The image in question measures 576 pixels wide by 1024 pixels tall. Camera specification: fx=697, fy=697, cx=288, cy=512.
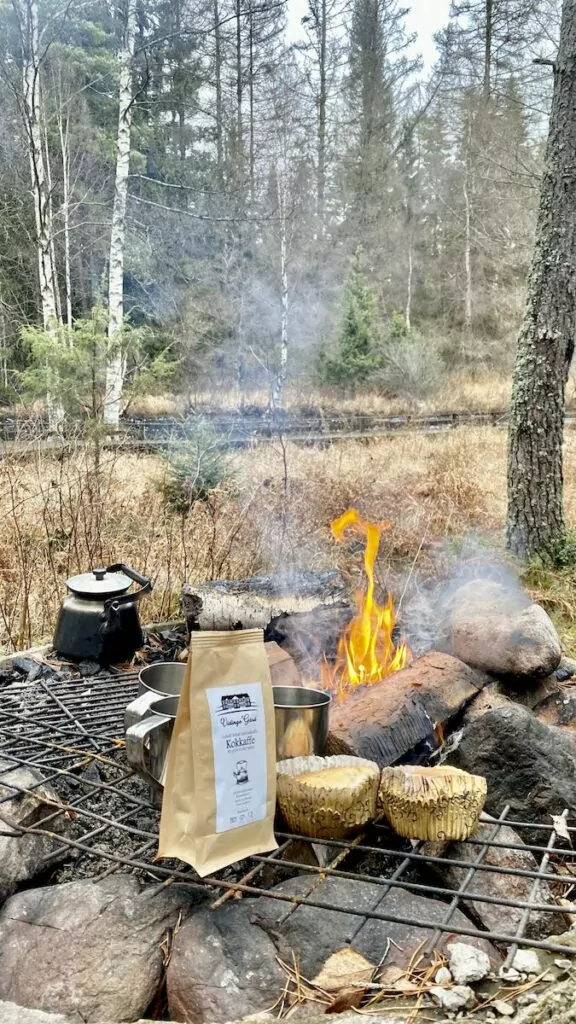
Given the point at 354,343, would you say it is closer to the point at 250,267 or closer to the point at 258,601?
the point at 250,267

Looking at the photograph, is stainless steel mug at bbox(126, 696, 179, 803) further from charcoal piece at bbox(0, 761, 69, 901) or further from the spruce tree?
the spruce tree

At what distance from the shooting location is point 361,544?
22.7ft

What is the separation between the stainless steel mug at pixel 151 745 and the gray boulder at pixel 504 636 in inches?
66.8

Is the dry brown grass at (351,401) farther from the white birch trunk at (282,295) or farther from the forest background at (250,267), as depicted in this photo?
the white birch trunk at (282,295)

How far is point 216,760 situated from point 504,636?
5.86 feet

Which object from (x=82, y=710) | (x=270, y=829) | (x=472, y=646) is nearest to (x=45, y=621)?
(x=82, y=710)

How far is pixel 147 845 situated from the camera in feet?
5.71

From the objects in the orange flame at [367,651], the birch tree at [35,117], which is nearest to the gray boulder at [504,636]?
the orange flame at [367,651]

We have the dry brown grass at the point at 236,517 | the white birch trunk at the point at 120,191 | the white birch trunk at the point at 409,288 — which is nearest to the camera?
the dry brown grass at the point at 236,517

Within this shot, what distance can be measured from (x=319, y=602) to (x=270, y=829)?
175 centimetres

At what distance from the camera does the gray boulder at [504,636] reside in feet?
9.46

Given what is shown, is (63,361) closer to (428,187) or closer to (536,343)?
(536,343)

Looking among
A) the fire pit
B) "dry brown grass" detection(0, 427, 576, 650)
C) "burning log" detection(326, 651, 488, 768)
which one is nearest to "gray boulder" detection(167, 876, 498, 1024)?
the fire pit

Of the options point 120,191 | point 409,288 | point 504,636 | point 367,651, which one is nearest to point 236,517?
point 367,651
